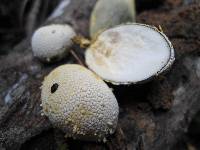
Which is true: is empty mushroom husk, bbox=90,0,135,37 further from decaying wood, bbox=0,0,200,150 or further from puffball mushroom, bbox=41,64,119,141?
puffball mushroom, bbox=41,64,119,141

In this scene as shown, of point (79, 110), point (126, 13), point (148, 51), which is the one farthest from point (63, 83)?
point (126, 13)

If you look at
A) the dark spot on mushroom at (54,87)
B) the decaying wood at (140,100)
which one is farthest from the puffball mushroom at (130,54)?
the dark spot on mushroom at (54,87)

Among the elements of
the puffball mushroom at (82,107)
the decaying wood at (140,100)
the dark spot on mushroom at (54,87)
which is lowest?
the decaying wood at (140,100)

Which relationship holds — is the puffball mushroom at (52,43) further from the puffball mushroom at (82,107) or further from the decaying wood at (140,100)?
the puffball mushroom at (82,107)

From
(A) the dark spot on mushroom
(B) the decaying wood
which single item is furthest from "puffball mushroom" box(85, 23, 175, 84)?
(A) the dark spot on mushroom

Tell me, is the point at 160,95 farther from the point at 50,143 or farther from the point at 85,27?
the point at 85,27

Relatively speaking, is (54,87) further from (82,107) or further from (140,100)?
(140,100)
